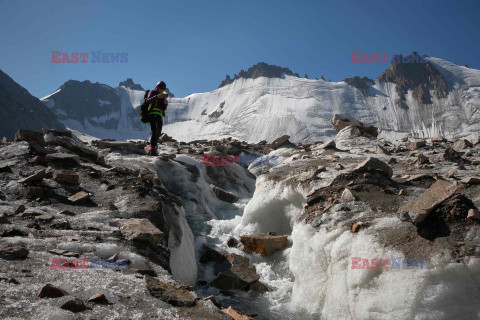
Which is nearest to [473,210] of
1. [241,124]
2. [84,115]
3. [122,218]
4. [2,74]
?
[122,218]

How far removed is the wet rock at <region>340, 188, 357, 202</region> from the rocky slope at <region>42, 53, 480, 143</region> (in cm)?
6073

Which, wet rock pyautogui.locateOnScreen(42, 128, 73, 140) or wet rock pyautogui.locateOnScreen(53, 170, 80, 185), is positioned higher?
wet rock pyautogui.locateOnScreen(42, 128, 73, 140)

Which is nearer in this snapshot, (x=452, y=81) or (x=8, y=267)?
(x=8, y=267)

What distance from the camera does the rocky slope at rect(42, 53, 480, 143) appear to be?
235 feet

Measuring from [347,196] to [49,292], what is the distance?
501 centimetres

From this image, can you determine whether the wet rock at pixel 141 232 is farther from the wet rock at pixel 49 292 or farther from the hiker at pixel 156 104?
the hiker at pixel 156 104

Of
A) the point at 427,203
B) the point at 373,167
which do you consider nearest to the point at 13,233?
the point at 427,203

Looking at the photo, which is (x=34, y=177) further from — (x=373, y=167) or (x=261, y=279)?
(x=373, y=167)

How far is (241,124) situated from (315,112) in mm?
18315

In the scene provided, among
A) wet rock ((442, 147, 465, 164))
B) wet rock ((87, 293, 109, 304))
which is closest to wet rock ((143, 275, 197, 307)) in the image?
wet rock ((87, 293, 109, 304))

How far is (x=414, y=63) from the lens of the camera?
94250 mm

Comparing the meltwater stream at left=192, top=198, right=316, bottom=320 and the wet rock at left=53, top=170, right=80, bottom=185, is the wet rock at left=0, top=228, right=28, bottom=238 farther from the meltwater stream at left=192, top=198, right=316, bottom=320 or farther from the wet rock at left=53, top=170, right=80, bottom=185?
the meltwater stream at left=192, top=198, right=316, bottom=320

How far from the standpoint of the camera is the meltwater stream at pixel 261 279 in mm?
5258

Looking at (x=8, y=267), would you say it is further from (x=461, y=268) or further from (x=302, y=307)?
(x=461, y=268)
